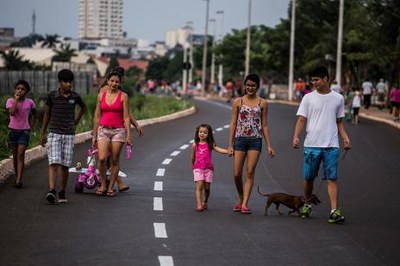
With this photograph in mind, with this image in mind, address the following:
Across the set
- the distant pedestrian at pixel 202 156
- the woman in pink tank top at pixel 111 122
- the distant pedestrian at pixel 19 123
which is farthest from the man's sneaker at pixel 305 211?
the distant pedestrian at pixel 19 123

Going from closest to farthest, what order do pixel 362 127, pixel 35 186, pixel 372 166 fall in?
1. pixel 35 186
2. pixel 372 166
3. pixel 362 127

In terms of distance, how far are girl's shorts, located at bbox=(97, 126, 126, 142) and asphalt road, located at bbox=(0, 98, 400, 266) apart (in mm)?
798

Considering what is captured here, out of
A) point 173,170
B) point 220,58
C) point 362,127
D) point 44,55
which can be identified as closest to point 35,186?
point 173,170

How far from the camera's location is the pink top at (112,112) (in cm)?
1262

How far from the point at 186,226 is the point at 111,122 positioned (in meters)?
2.69

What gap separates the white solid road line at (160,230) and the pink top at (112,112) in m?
2.51

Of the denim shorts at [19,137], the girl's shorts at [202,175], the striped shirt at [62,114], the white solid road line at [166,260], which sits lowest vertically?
the white solid road line at [166,260]

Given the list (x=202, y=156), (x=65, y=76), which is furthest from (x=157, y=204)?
(x=65, y=76)

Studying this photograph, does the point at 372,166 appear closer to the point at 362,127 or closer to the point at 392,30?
the point at 362,127

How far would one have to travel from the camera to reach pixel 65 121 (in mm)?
12219

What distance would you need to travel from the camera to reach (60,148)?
12.2 m

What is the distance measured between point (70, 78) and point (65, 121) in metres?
0.56

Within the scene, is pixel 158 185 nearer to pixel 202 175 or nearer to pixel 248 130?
pixel 202 175

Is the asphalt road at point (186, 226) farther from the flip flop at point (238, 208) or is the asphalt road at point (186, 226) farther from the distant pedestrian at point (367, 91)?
the distant pedestrian at point (367, 91)
